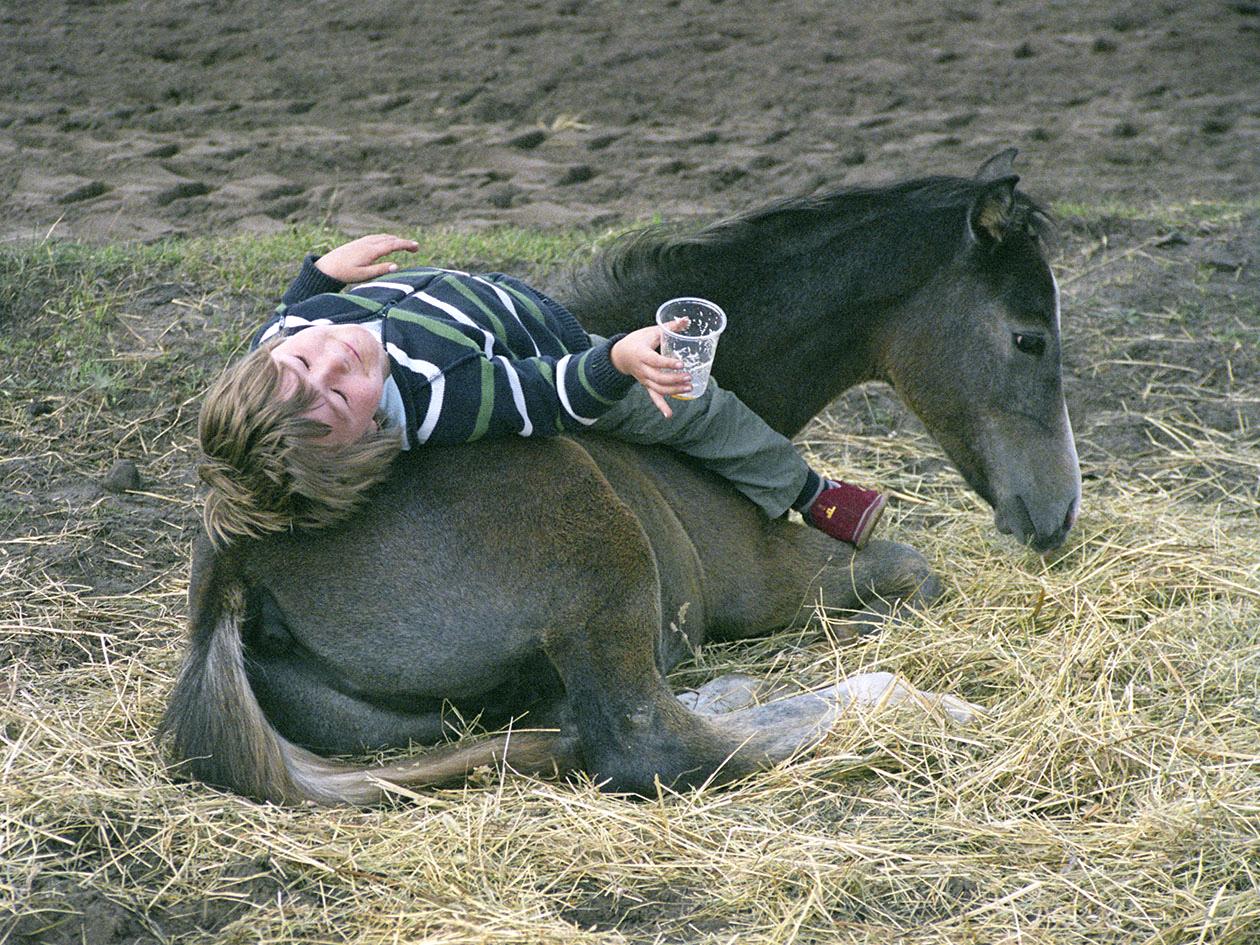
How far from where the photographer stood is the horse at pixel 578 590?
3139 millimetres

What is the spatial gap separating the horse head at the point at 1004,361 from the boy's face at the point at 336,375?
6.15 ft

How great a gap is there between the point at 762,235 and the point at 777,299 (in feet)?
0.71

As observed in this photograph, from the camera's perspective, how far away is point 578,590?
3.22m

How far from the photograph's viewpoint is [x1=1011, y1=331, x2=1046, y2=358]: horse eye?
414 cm

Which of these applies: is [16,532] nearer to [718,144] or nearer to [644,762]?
[644,762]

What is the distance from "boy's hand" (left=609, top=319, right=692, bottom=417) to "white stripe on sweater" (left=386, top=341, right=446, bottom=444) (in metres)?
0.43

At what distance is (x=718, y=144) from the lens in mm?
8188

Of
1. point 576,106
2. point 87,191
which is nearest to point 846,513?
point 87,191

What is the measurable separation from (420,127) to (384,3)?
230cm

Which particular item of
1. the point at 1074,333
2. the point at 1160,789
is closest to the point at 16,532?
the point at 1160,789

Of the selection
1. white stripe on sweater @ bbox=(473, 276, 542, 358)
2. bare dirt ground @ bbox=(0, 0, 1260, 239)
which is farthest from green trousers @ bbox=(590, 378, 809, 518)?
bare dirt ground @ bbox=(0, 0, 1260, 239)

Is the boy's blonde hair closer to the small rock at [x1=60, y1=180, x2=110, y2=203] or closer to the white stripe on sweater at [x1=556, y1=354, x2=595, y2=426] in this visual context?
the white stripe on sweater at [x1=556, y1=354, x2=595, y2=426]

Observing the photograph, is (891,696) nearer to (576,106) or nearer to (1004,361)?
(1004,361)

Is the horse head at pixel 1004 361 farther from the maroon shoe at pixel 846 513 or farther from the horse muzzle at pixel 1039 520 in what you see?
the maroon shoe at pixel 846 513
